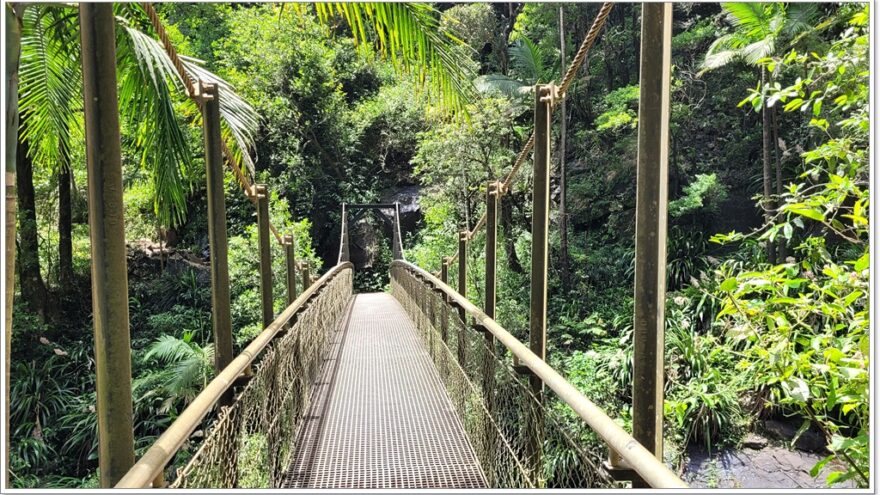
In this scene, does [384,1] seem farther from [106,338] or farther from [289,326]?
[289,326]

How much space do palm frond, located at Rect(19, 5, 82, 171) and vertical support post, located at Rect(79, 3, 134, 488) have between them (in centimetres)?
191

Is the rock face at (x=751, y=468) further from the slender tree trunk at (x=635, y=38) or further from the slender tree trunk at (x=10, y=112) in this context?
the slender tree trunk at (x=635, y=38)

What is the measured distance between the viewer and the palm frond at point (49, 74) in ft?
9.46

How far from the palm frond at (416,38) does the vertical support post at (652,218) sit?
0.92 meters

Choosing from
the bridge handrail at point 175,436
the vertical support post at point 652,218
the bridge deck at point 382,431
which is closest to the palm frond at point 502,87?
the bridge deck at point 382,431

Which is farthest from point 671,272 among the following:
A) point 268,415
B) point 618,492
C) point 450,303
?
point 618,492

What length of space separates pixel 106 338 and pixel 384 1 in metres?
1.46

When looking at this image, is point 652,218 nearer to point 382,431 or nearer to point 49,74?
point 382,431

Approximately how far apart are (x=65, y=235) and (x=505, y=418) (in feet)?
31.3

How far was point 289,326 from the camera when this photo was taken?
317cm

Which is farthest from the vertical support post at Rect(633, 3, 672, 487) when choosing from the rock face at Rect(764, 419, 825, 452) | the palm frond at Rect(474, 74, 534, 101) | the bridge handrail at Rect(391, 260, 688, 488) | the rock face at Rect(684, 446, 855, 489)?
the palm frond at Rect(474, 74, 534, 101)

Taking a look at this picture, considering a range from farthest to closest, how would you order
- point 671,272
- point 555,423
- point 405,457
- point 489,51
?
point 489,51 < point 671,272 < point 405,457 < point 555,423

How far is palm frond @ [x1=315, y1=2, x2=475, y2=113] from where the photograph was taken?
201cm

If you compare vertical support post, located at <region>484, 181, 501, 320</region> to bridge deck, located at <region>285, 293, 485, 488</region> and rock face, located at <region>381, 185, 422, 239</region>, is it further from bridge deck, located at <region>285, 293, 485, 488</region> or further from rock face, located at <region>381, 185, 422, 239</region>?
rock face, located at <region>381, 185, 422, 239</region>
